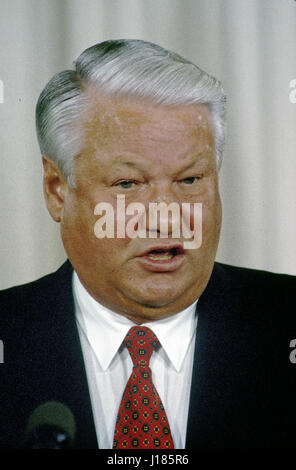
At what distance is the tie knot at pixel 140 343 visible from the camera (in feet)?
3.74

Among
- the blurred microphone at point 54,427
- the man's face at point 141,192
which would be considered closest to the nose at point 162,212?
the man's face at point 141,192

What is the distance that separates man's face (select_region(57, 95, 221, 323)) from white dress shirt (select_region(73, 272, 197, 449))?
0.03 metres

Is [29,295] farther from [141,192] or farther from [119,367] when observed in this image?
[141,192]

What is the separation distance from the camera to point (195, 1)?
129 centimetres

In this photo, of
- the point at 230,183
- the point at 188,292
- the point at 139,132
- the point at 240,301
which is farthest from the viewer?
the point at 230,183

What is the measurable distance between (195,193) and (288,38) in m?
0.52

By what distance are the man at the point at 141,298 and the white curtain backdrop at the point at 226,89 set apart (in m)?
0.12

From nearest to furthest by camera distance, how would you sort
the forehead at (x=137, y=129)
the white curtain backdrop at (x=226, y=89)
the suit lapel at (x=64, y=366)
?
the forehead at (x=137, y=129) → the suit lapel at (x=64, y=366) → the white curtain backdrop at (x=226, y=89)

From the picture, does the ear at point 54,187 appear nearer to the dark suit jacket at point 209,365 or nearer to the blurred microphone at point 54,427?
the dark suit jacket at point 209,365

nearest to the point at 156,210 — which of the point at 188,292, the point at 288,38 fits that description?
the point at 188,292

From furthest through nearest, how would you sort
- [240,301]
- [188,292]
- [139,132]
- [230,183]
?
[230,183]
[240,301]
[188,292]
[139,132]
